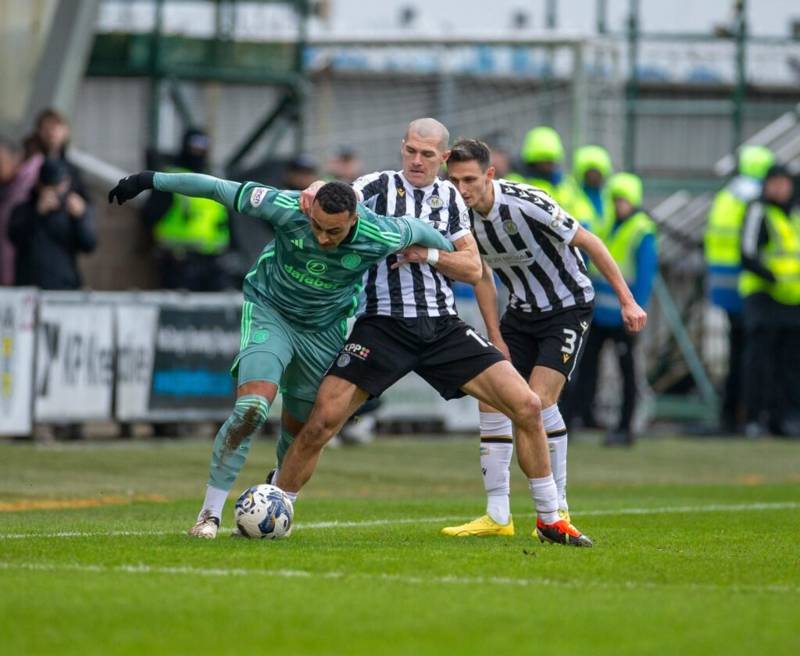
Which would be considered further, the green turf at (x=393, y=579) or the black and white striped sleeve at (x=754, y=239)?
the black and white striped sleeve at (x=754, y=239)

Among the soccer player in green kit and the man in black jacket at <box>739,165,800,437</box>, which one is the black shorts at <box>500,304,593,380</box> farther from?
the man in black jacket at <box>739,165,800,437</box>

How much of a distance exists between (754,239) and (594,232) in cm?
277

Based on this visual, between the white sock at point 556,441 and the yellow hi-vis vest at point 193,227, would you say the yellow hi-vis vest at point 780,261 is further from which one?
the white sock at point 556,441

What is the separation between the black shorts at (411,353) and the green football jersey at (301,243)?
0.92 ft

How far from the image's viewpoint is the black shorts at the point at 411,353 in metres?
9.93

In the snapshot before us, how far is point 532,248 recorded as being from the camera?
1082 cm

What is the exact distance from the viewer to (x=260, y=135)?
2372cm

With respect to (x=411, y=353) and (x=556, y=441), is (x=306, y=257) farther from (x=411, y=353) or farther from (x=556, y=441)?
(x=556, y=441)

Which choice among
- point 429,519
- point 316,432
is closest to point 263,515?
point 316,432

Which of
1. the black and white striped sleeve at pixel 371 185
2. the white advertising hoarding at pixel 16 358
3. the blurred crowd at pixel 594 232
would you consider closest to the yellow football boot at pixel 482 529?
the black and white striped sleeve at pixel 371 185

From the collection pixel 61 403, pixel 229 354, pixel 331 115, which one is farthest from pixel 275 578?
pixel 331 115

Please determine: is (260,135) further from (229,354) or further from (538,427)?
(538,427)

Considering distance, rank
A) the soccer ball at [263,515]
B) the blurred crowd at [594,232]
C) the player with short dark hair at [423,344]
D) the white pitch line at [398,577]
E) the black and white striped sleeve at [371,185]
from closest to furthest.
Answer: the white pitch line at [398,577], the soccer ball at [263,515], the player with short dark hair at [423,344], the black and white striped sleeve at [371,185], the blurred crowd at [594,232]

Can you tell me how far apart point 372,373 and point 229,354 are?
8471 mm
